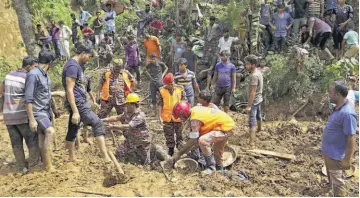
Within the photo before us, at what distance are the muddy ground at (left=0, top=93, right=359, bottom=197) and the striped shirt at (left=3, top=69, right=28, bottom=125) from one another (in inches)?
36.9

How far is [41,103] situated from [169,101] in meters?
2.31

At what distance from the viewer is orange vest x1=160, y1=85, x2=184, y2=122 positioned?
7438 mm

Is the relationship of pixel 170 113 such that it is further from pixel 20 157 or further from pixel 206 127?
pixel 20 157

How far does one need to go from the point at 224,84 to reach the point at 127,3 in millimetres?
15040

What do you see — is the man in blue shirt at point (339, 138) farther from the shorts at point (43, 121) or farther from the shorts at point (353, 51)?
the shorts at point (353, 51)

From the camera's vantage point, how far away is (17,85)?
6.50m

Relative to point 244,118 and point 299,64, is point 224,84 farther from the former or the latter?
point 299,64

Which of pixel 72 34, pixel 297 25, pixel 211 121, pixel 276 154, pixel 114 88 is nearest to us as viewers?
pixel 211 121

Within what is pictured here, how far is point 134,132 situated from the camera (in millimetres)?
6961

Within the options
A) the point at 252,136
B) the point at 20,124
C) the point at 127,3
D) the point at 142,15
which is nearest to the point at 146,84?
the point at 142,15

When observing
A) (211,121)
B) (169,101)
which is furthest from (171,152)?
(211,121)

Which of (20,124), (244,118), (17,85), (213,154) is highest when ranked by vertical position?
(17,85)

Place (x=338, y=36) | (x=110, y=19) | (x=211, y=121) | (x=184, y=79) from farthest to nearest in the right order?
(x=110, y=19), (x=338, y=36), (x=184, y=79), (x=211, y=121)

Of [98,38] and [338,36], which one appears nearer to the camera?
[338,36]
